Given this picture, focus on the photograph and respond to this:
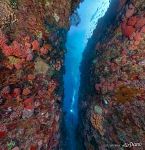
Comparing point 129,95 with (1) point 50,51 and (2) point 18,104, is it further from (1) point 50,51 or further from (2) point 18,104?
(2) point 18,104

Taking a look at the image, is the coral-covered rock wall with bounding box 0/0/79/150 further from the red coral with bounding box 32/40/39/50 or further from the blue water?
the blue water

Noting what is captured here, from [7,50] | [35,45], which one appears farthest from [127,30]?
[7,50]

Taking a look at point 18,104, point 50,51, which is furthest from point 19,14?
point 18,104

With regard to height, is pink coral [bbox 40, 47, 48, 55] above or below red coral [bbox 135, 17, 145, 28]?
below

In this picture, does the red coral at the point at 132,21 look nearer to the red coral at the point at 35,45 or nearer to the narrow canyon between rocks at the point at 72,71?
the narrow canyon between rocks at the point at 72,71

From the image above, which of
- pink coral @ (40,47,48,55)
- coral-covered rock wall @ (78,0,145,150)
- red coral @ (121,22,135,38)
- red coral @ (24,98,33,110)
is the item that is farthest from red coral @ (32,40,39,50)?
red coral @ (121,22,135,38)

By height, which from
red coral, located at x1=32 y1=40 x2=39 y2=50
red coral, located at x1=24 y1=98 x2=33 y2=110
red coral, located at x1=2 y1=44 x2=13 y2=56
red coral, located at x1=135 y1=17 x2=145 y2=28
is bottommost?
red coral, located at x1=24 y1=98 x2=33 y2=110

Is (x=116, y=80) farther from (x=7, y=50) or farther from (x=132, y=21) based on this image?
(x=7, y=50)
